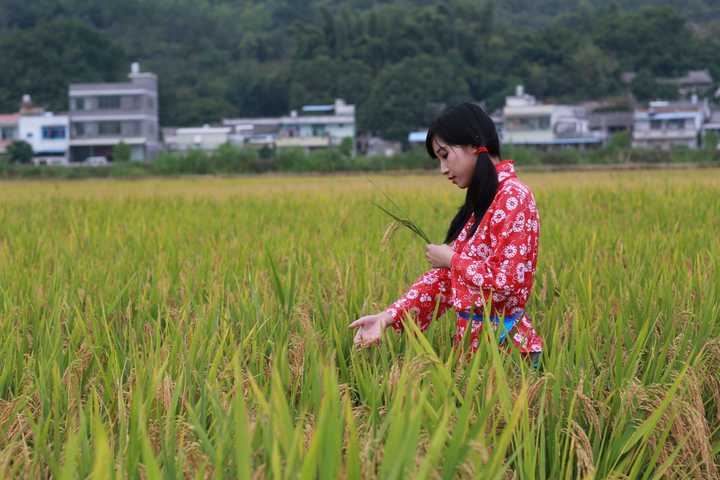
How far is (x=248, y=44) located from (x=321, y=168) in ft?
166

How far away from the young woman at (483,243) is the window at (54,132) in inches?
1887

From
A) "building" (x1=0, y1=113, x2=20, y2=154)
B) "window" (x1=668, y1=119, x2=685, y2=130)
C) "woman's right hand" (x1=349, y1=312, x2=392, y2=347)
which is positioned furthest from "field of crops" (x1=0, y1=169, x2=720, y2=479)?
"building" (x1=0, y1=113, x2=20, y2=154)

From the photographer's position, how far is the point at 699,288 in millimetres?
2611

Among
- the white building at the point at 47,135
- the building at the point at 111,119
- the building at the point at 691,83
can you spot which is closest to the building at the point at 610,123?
the building at the point at 691,83

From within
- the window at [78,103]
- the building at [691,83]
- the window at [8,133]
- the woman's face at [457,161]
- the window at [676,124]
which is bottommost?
the woman's face at [457,161]

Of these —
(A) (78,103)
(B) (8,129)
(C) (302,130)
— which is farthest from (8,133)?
(C) (302,130)

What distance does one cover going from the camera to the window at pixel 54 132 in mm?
47312

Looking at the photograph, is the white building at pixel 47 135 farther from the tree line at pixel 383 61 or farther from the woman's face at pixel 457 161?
the woman's face at pixel 457 161

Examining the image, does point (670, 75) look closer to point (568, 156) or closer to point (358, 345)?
point (568, 156)

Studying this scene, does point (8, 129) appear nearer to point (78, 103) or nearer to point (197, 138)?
A: point (78, 103)

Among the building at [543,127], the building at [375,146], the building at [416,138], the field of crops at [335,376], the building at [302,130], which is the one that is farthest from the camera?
the building at [375,146]

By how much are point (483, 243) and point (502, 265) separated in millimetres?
93

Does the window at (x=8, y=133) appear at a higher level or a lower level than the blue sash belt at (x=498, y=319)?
higher

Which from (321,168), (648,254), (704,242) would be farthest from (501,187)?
(321,168)
